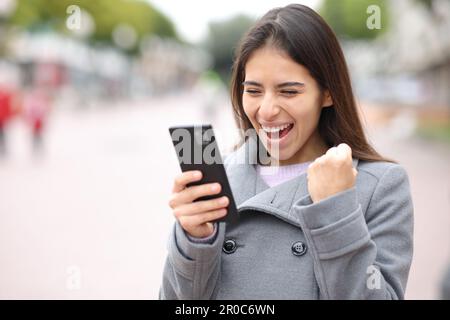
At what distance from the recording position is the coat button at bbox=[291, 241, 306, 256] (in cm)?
162

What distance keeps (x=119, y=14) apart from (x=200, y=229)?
136ft

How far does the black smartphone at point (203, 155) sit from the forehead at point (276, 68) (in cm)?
30

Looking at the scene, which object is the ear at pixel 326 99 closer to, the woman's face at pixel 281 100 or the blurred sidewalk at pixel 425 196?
the woman's face at pixel 281 100

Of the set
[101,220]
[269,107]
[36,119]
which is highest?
[269,107]

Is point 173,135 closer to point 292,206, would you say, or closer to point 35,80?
point 292,206

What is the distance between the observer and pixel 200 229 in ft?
5.17

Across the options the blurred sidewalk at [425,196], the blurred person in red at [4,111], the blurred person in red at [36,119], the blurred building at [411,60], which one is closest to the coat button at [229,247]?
the blurred sidewalk at [425,196]

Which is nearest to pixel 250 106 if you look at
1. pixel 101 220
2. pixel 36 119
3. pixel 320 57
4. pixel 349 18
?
pixel 320 57

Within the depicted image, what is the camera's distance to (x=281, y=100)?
5.53 feet

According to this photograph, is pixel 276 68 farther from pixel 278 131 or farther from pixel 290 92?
pixel 278 131

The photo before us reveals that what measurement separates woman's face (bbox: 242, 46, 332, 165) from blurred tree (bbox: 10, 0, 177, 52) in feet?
52.0

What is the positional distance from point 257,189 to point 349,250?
425 millimetres

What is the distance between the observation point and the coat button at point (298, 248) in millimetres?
1621

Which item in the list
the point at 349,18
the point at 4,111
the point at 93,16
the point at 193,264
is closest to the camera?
the point at 193,264
